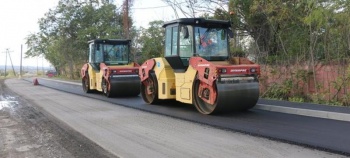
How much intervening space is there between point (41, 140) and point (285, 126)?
4.54m

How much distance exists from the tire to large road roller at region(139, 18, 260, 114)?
3cm

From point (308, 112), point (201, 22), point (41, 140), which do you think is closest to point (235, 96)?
point (308, 112)

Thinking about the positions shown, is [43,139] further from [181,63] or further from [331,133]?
[331,133]

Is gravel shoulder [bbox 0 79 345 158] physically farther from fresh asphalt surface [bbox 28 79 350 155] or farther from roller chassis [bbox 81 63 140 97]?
roller chassis [bbox 81 63 140 97]

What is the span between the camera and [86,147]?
5.68 m

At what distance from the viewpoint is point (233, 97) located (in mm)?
8023

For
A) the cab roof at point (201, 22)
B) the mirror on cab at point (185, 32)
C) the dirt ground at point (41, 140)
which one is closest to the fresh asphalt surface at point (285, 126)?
the mirror on cab at point (185, 32)

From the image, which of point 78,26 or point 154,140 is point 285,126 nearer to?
point 154,140

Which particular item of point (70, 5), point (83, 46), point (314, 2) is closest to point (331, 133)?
point (314, 2)

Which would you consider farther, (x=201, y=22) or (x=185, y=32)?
(x=201, y=22)

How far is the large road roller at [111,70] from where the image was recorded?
1319 centimetres

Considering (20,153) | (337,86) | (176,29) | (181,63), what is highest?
(176,29)

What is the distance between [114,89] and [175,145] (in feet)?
25.7

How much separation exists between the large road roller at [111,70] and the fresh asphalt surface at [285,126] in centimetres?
400
